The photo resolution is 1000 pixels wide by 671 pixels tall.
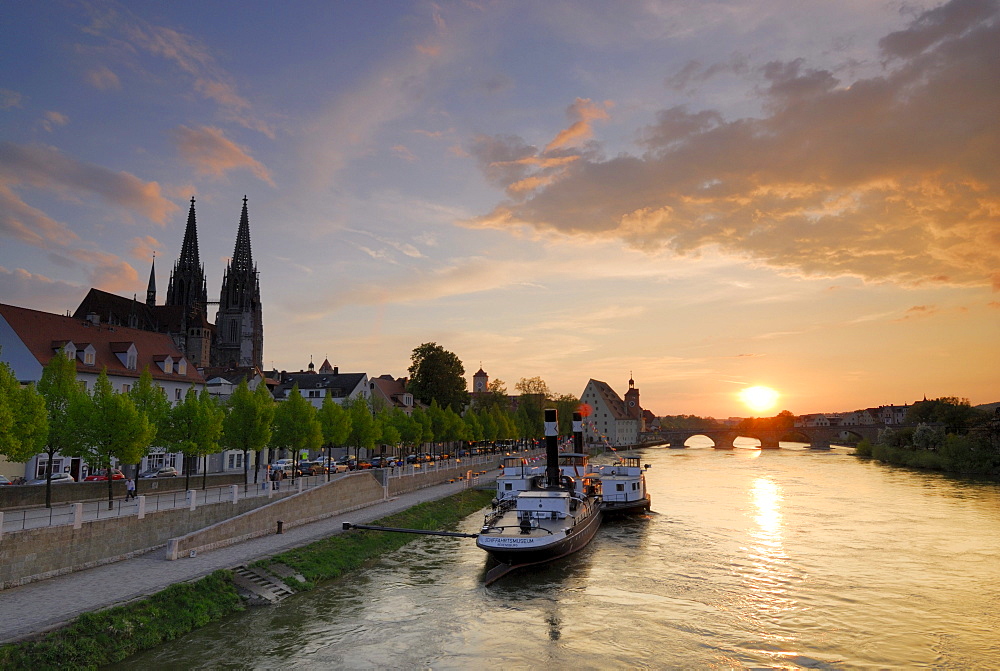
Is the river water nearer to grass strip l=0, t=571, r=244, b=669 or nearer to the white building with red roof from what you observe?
grass strip l=0, t=571, r=244, b=669

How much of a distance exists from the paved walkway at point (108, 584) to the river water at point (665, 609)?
2.92 metres

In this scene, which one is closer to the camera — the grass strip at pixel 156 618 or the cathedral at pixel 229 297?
the grass strip at pixel 156 618

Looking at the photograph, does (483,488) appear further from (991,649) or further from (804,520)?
(991,649)

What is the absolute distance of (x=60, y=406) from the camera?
129 feet

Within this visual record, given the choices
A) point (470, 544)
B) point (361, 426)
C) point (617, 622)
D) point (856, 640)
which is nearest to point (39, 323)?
point (361, 426)

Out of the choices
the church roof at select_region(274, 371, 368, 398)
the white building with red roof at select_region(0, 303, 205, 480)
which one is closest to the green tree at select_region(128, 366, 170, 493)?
the white building with red roof at select_region(0, 303, 205, 480)

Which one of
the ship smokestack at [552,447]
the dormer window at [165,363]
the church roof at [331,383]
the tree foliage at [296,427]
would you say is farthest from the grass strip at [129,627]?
the church roof at [331,383]

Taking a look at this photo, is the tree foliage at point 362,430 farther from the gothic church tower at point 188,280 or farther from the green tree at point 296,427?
the gothic church tower at point 188,280

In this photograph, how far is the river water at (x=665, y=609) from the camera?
23.2m

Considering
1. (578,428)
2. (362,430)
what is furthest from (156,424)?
(578,428)

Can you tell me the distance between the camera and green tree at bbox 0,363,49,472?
3083cm

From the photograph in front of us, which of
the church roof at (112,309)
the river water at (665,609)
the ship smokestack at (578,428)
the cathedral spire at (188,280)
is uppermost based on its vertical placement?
the cathedral spire at (188,280)

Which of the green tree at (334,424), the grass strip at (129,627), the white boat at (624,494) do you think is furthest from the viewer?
the green tree at (334,424)

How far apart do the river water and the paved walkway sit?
9.57 feet
